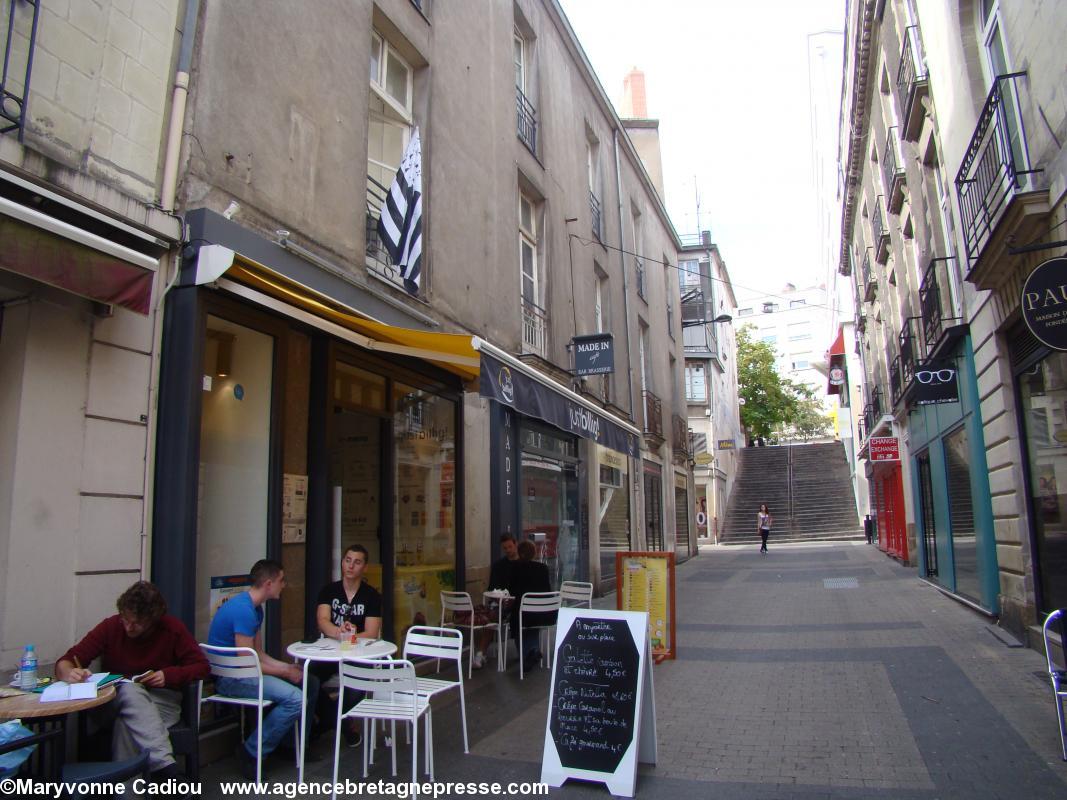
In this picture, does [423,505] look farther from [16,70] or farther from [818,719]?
[16,70]

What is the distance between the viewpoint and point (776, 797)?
4.28m

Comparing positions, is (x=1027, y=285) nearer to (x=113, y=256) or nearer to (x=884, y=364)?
(x=113, y=256)

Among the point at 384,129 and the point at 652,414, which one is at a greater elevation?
the point at 384,129

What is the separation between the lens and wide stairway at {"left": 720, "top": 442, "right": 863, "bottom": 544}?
31.8 meters

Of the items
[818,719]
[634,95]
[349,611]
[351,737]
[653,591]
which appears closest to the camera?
[351,737]

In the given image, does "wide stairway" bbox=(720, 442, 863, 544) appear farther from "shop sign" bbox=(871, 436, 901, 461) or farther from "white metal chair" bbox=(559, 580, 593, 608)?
"white metal chair" bbox=(559, 580, 593, 608)

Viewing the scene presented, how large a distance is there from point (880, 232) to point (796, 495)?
20273mm

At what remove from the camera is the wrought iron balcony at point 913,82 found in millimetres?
11086

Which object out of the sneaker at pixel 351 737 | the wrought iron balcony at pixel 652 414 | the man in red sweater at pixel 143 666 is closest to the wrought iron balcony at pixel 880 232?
the wrought iron balcony at pixel 652 414

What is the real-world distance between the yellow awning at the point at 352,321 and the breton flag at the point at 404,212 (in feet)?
4.33

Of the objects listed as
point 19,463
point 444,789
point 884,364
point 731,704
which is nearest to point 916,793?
point 731,704

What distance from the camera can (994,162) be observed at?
25.5ft

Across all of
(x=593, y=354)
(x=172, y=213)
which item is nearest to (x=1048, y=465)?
(x=593, y=354)

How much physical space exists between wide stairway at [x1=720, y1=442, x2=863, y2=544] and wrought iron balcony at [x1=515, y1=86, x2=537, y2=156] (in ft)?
74.5
